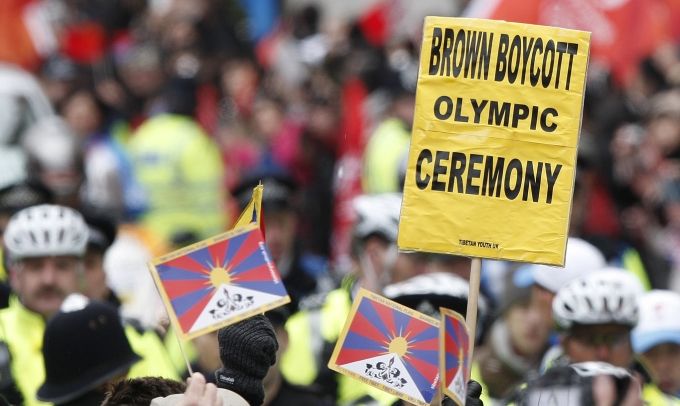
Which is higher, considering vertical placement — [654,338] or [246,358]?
[246,358]

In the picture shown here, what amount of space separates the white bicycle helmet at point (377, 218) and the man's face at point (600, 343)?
2583mm

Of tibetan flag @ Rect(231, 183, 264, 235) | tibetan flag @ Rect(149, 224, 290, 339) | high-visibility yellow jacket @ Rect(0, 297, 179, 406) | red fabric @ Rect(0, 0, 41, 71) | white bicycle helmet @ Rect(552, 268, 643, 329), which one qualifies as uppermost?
red fabric @ Rect(0, 0, 41, 71)

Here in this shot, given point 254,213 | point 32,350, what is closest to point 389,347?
point 254,213

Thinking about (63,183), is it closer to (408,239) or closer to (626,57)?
(626,57)

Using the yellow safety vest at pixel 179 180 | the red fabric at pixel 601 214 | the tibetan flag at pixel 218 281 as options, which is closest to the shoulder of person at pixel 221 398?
the tibetan flag at pixel 218 281

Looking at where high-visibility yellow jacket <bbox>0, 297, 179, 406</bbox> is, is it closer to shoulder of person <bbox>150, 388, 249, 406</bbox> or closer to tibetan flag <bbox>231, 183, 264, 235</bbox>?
tibetan flag <bbox>231, 183, 264, 235</bbox>

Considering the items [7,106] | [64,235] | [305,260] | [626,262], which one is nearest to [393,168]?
[305,260]

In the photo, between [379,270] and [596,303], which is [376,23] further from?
[596,303]

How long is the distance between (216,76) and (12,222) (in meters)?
9.03

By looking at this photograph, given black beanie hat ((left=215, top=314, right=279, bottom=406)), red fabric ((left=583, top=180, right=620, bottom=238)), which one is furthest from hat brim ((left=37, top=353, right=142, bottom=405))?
red fabric ((left=583, top=180, right=620, bottom=238))

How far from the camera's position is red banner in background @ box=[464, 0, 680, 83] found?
15672mm

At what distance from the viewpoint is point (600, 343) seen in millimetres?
8711

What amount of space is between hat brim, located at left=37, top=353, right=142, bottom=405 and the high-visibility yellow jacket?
2.23 feet

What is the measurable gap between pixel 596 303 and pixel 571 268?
1.61 metres
